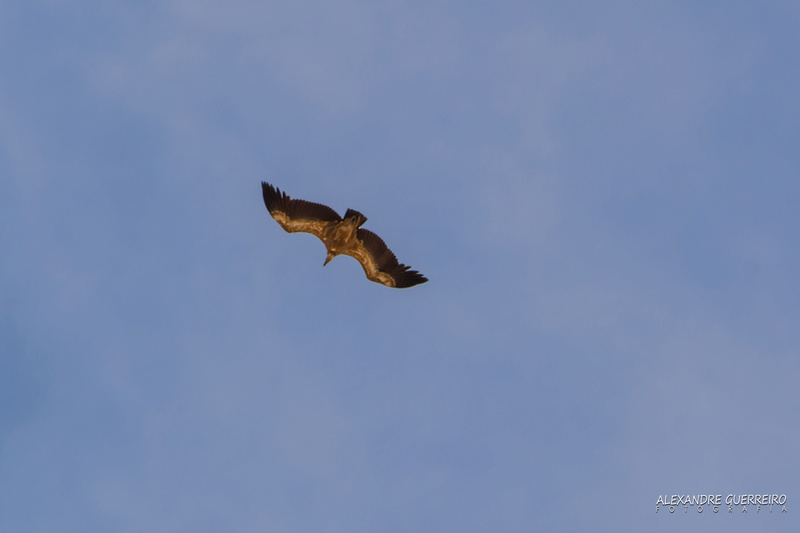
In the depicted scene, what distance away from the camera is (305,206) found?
80.9 feet

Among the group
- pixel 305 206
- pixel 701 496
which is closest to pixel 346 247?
pixel 305 206

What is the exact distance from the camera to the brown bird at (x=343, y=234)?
24.6 m

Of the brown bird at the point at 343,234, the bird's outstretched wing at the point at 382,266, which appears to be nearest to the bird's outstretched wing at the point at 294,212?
the brown bird at the point at 343,234

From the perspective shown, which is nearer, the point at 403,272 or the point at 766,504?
the point at 766,504

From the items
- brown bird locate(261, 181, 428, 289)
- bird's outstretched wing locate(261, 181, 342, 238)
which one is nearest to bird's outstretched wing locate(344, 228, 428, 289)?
brown bird locate(261, 181, 428, 289)

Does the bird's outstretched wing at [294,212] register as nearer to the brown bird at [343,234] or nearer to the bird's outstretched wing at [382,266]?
the brown bird at [343,234]

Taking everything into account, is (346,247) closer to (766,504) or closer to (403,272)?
(403,272)

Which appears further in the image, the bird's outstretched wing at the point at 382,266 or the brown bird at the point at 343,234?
the bird's outstretched wing at the point at 382,266

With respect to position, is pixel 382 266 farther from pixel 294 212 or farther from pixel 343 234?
pixel 294 212

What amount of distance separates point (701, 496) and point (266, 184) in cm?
1722

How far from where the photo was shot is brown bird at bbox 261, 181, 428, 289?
24.6m

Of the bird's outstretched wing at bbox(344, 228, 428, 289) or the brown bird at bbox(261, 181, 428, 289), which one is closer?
the brown bird at bbox(261, 181, 428, 289)

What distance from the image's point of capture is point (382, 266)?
85.9ft

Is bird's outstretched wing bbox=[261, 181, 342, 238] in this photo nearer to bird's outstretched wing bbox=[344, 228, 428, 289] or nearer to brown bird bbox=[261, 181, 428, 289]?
brown bird bbox=[261, 181, 428, 289]
